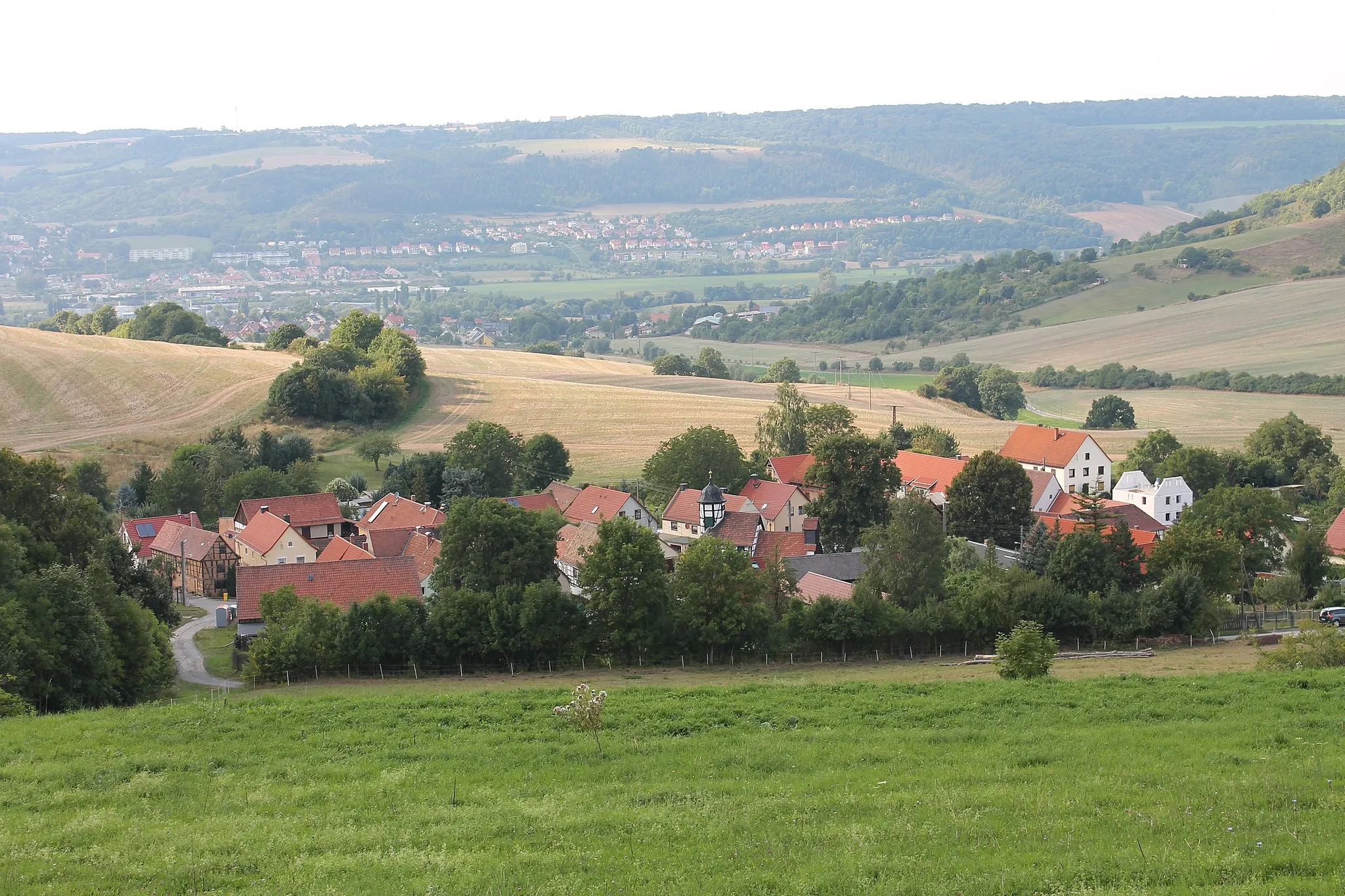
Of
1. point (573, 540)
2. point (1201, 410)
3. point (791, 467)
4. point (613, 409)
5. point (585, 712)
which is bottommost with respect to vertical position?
point (1201, 410)

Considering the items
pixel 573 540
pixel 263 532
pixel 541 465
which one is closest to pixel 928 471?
pixel 573 540

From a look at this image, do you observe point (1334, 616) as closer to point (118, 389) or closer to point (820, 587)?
point (820, 587)

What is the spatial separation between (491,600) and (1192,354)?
102070mm

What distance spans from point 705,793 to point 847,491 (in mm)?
38476

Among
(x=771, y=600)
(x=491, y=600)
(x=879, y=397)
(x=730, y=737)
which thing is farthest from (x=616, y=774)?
(x=879, y=397)

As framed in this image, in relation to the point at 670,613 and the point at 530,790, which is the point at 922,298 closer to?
the point at 670,613

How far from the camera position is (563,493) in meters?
62.1

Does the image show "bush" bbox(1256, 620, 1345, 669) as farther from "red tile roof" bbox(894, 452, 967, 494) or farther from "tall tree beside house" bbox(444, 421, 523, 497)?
"tall tree beside house" bbox(444, 421, 523, 497)

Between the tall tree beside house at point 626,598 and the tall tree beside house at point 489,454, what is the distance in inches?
1139

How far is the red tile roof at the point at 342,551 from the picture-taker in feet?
163

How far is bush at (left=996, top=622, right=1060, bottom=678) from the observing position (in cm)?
2780

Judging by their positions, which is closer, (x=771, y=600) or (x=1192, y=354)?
(x=771, y=600)

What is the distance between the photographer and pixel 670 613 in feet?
121

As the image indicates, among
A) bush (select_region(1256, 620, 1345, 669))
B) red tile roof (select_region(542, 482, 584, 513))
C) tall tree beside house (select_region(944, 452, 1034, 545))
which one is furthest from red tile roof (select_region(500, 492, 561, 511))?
bush (select_region(1256, 620, 1345, 669))
